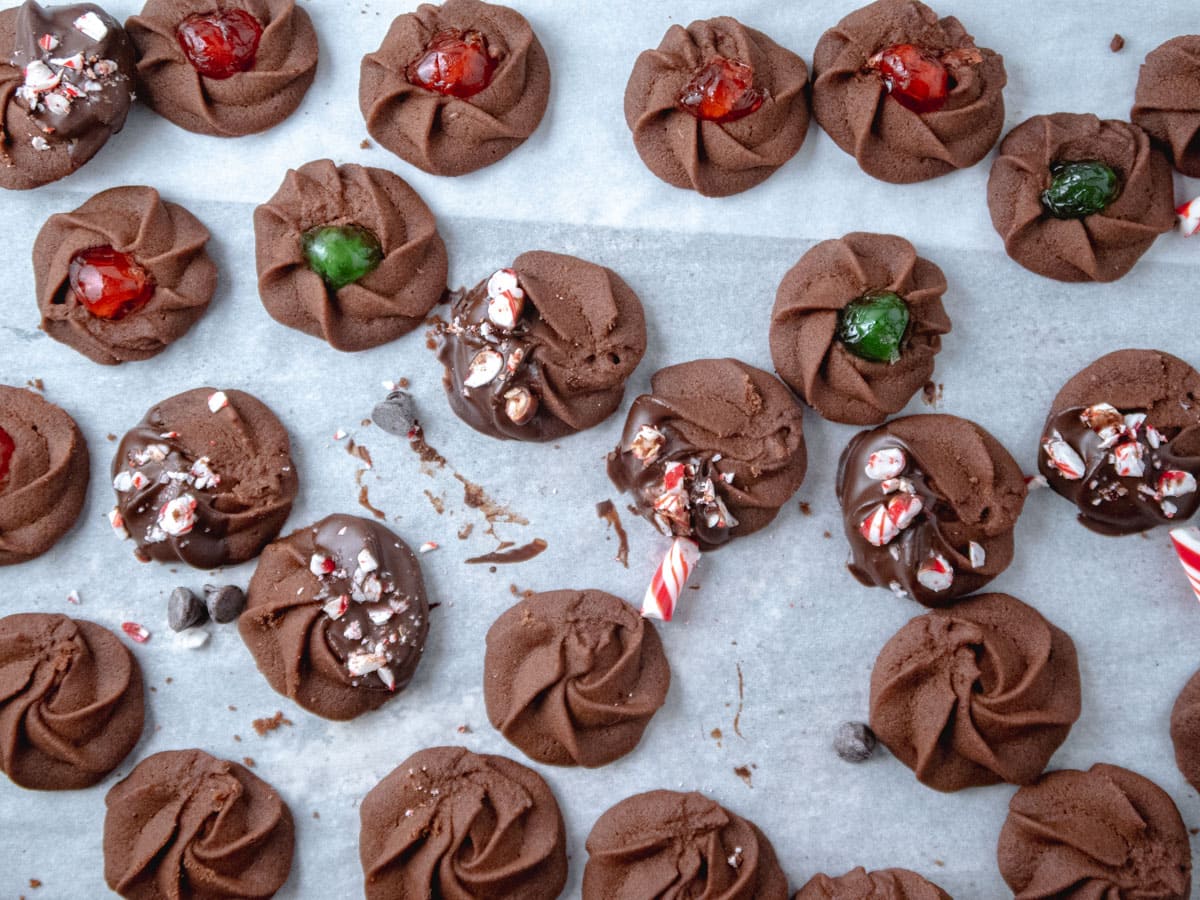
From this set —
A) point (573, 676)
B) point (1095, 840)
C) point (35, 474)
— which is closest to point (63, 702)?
point (35, 474)

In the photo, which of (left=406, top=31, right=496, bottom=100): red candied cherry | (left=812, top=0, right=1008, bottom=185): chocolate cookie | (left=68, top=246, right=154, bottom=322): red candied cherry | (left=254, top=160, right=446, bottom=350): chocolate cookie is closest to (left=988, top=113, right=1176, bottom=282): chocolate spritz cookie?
(left=812, top=0, right=1008, bottom=185): chocolate cookie

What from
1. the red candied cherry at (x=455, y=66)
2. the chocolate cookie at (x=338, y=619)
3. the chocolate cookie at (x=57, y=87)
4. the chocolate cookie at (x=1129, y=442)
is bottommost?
the chocolate cookie at (x=338, y=619)

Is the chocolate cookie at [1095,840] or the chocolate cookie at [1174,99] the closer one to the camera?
the chocolate cookie at [1095,840]

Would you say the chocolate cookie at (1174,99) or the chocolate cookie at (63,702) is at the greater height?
the chocolate cookie at (1174,99)

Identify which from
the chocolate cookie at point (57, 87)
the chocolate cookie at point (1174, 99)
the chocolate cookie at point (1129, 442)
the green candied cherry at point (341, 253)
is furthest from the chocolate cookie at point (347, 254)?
Answer: the chocolate cookie at point (1174, 99)

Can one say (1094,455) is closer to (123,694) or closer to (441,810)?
(441,810)

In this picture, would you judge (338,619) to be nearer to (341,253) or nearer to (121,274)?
(341,253)

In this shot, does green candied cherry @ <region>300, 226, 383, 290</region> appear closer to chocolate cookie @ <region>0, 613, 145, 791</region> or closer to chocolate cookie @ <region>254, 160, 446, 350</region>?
chocolate cookie @ <region>254, 160, 446, 350</region>

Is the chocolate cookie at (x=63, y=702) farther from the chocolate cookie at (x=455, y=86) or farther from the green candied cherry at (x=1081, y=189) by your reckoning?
the green candied cherry at (x=1081, y=189)
